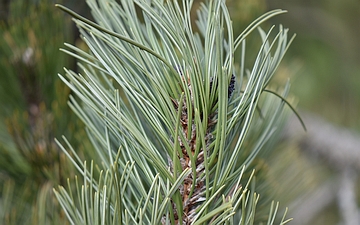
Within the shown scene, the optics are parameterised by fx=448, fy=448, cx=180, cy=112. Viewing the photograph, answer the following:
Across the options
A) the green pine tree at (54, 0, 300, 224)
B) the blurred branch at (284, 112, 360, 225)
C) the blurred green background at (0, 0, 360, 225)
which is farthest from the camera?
the blurred branch at (284, 112, 360, 225)

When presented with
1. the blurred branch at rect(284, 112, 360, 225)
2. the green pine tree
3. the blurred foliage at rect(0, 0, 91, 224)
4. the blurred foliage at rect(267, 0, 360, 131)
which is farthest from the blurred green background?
the blurred foliage at rect(267, 0, 360, 131)

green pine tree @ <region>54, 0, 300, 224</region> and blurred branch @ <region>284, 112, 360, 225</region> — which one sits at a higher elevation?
green pine tree @ <region>54, 0, 300, 224</region>

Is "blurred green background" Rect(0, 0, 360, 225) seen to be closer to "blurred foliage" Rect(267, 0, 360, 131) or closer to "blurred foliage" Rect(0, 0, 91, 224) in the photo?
"blurred foliage" Rect(0, 0, 91, 224)

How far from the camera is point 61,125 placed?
509mm

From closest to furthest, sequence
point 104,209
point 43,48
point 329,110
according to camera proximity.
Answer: point 104,209 < point 43,48 < point 329,110

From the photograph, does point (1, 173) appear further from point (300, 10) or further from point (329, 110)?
point (329, 110)

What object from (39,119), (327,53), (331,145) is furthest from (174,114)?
(327,53)

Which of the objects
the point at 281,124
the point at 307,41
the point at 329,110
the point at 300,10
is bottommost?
the point at 329,110

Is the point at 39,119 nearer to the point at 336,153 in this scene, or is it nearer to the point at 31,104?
the point at 31,104

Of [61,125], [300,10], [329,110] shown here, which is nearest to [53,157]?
[61,125]

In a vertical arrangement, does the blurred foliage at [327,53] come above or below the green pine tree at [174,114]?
below

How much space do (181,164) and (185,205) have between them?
26 mm

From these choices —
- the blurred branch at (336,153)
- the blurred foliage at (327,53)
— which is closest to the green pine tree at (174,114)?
the blurred branch at (336,153)

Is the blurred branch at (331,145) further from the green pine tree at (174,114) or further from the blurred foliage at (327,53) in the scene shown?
the green pine tree at (174,114)
